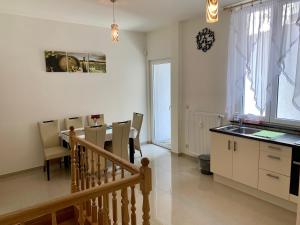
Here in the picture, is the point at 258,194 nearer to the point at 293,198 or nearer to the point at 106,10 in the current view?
the point at 293,198

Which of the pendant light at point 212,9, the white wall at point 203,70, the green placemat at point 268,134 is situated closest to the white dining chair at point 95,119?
the white wall at point 203,70

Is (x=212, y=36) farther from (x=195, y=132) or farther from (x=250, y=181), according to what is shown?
(x=250, y=181)

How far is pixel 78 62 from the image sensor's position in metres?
4.69

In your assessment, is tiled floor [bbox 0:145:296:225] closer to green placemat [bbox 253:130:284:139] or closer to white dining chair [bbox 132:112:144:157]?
white dining chair [bbox 132:112:144:157]

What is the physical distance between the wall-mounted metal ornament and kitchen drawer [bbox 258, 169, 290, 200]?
2316 mm

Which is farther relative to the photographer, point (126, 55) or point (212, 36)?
point (126, 55)

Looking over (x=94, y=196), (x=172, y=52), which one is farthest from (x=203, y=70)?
(x=94, y=196)

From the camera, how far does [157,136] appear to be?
236 inches

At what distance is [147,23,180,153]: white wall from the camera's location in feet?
15.7

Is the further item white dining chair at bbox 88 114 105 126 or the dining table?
white dining chair at bbox 88 114 105 126

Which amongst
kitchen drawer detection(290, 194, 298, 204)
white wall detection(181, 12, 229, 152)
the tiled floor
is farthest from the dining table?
kitchen drawer detection(290, 194, 298, 204)

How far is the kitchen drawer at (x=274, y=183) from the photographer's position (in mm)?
2807

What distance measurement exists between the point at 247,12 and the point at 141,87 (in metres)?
3.00

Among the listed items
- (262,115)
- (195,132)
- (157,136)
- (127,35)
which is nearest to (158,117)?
(157,136)
